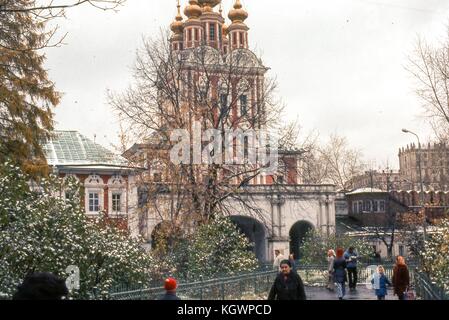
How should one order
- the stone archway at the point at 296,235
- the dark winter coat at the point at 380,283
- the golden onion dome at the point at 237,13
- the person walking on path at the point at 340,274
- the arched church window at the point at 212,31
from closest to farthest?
1. the dark winter coat at the point at 380,283
2. the person walking on path at the point at 340,274
3. the stone archway at the point at 296,235
4. the arched church window at the point at 212,31
5. the golden onion dome at the point at 237,13

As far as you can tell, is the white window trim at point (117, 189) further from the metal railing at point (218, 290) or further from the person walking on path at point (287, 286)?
the person walking on path at point (287, 286)

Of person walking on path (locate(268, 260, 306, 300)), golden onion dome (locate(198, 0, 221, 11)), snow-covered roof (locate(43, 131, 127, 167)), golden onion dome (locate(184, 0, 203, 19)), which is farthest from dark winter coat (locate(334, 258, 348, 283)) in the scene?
golden onion dome (locate(198, 0, 221, 11))

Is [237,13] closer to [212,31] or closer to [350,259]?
[212,31]

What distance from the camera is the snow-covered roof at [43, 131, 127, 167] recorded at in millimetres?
44312

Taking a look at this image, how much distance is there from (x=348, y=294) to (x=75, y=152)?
86.2 feet

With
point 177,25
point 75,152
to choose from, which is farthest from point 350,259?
point 177,25

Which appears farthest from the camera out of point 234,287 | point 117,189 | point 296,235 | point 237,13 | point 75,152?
point 237,13

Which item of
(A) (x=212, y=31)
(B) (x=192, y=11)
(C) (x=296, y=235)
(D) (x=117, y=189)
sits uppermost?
(B) (x=192, y=11)

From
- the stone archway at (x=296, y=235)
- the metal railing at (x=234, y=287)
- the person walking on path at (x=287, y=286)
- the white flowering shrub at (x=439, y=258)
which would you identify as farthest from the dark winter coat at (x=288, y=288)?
the stone archway at (x=296, y=235)

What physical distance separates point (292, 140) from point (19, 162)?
1628 cm

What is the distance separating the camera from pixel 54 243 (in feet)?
57.7

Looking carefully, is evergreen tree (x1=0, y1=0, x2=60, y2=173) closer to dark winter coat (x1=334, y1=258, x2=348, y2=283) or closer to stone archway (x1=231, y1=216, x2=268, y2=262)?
dark winter coat (x1=334, y1=258, x2=348, y2=283)

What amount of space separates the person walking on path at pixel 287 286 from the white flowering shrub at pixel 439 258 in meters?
6.83

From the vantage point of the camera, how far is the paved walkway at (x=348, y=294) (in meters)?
22.4
